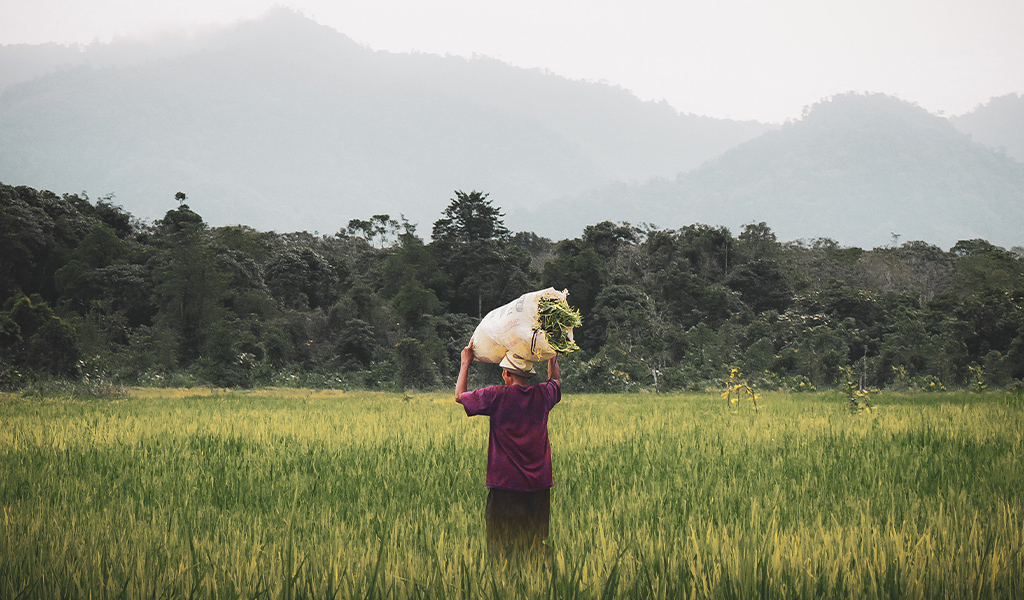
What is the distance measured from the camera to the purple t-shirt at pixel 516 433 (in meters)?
3.23

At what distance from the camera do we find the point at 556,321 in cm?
321

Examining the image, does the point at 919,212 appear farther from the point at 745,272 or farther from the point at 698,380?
the point at 698,380

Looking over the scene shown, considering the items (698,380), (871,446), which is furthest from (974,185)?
(871,446)

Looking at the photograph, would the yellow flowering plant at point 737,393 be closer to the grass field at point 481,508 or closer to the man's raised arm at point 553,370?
the grass field at point 481,508

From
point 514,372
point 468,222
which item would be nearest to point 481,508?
point 514,372

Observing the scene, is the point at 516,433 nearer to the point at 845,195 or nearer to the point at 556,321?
the point at 556,321

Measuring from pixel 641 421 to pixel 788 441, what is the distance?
2808 millimetres

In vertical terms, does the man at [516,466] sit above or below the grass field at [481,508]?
above

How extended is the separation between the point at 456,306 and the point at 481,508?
83.2 ft

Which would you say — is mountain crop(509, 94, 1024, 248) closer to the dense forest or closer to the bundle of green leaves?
the dense forest

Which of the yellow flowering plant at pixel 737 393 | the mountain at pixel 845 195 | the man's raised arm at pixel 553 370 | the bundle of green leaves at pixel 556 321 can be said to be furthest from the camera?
the mountain at pixel 845 195

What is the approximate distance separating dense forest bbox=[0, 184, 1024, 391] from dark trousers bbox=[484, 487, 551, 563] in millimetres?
17022

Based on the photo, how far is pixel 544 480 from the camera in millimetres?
3270

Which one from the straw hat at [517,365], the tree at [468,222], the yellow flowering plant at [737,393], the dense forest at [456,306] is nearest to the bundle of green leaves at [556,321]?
the straw hat at [517,365]
